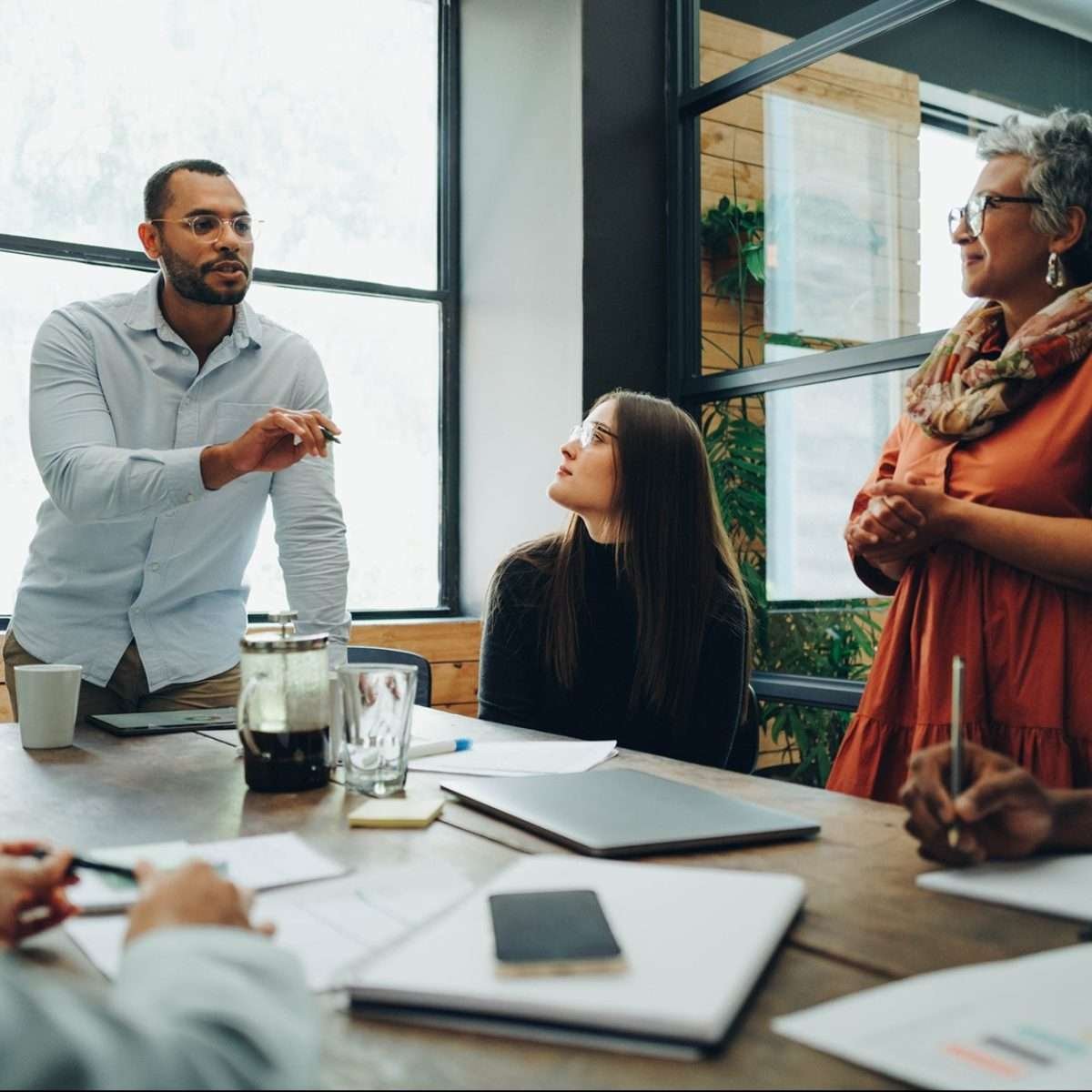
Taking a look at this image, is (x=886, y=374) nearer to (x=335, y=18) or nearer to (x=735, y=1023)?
(x=335, y=18)

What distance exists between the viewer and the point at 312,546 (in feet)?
7.50

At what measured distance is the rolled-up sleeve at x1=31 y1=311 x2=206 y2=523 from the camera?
2096 millimetres

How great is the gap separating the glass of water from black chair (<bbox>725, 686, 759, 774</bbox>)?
87 cm

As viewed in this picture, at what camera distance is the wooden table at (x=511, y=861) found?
594 mm

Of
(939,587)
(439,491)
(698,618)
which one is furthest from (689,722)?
(439,491)

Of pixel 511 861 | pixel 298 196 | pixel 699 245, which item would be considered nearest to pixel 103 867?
pixel 511 861

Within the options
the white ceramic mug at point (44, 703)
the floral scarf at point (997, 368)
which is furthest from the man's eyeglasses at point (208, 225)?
the floral scarf at point (997, 368)

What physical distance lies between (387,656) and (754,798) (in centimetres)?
141

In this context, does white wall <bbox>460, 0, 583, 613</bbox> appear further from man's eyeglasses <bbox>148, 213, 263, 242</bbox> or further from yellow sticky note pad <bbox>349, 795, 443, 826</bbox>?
yellow sticky note pad <bbox>349, 795, 443, 826</bbox>

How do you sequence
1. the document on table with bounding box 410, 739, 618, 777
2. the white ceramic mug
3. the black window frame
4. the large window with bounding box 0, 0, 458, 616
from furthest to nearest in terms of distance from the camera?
Result: the large window with bounding box 0, 0, 458, 616 → the black window frame → the white ceramic mug → the document on table with bounding box 410, 739, 618, 777

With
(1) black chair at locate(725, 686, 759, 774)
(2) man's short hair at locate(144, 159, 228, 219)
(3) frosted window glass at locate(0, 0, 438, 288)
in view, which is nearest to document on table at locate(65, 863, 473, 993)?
(1) black chair at locate(725, 686, 759, 774)

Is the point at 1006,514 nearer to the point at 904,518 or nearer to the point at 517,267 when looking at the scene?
the point at 904,518

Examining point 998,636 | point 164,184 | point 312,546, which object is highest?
point 164,184

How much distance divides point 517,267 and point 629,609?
2144mm
